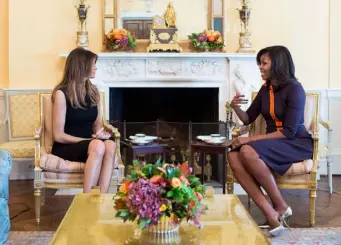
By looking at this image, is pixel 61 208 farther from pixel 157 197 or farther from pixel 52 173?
pixel 157 197

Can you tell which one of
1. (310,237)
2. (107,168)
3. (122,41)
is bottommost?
(310,237)

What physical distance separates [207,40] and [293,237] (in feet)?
7.72

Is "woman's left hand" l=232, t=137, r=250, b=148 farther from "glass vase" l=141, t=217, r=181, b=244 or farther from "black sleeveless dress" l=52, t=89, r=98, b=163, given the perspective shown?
"glass vase" l=141, t=217, r=181, b=244

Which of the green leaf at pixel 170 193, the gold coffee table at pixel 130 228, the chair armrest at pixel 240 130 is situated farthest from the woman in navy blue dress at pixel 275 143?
the green leaf at pixel 170 193

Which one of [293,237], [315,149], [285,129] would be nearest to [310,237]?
[293,237]

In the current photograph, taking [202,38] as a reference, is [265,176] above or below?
below

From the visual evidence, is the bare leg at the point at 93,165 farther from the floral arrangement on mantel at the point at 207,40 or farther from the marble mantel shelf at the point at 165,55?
the floral arrangement on mantel at the point at 207,40

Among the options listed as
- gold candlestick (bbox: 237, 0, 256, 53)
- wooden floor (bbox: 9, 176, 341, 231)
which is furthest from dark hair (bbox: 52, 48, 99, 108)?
gold candlestick (bbox: 237, 0, 256, 53)

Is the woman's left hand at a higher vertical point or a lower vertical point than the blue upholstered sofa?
higher

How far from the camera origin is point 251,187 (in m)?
3.15

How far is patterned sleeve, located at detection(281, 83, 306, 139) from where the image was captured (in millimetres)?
3164

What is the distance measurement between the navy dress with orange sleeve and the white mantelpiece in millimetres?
1478

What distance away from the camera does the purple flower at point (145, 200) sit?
5.81 ft

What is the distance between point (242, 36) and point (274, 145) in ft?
6.17
